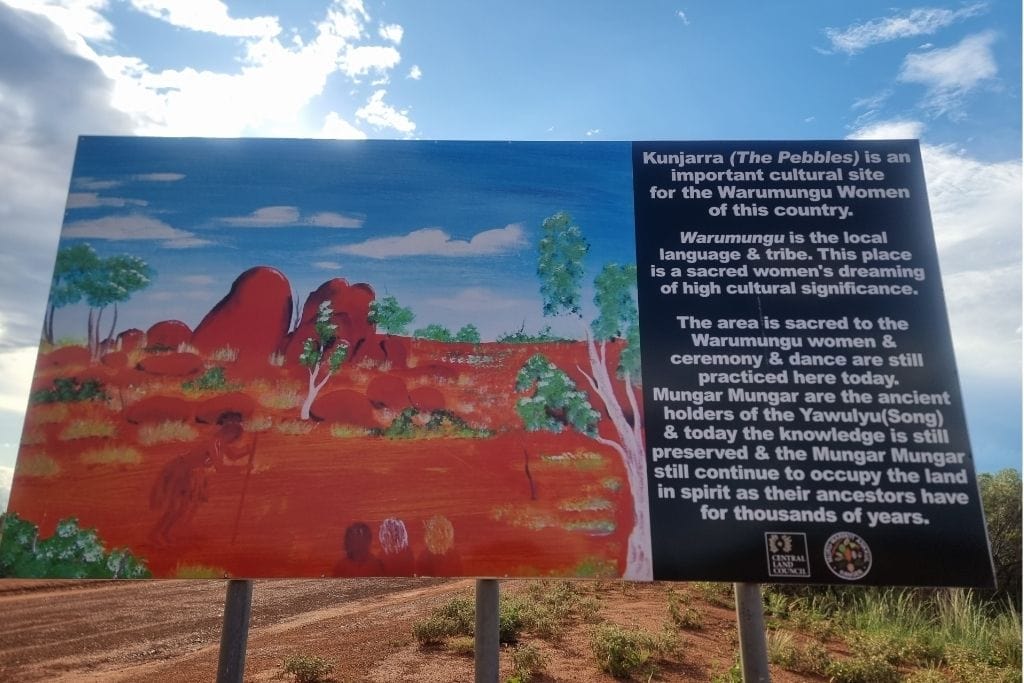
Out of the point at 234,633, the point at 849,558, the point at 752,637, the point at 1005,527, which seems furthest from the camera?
the point at 1005,527

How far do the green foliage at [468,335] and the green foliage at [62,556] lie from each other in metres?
2.59

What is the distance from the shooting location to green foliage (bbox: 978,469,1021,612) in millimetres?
10852

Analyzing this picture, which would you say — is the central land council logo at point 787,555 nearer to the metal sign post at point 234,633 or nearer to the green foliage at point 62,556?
the metal sign post at point 234,633

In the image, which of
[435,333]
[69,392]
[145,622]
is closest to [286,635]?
[145,622]

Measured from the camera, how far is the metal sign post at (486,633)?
396 cm

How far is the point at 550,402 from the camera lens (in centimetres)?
418

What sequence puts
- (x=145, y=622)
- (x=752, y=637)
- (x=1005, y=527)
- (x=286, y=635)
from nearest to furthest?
(x=752, y=637)
(x=286, y=635)
(x=145, y=622)
(x=1005, y=527)

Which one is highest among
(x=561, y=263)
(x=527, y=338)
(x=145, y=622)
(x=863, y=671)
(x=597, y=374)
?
(x=561, y=263)

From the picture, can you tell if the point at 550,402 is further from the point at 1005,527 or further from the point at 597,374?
the point at 1005,527

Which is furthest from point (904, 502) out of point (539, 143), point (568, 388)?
point (539, 143)

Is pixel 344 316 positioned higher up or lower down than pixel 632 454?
higher up

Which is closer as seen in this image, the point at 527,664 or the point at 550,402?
the point at 550,402

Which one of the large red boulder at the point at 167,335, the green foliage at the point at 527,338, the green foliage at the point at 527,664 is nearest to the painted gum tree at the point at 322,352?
the large red boulder at the point at 167,335

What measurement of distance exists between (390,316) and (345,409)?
742mm
